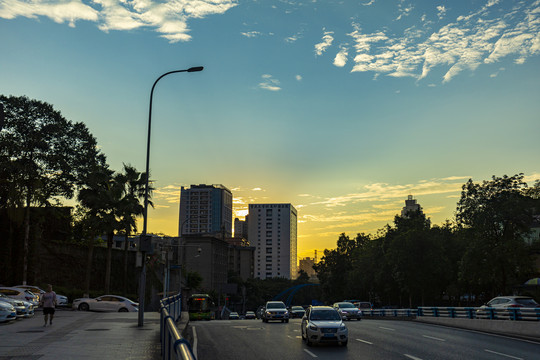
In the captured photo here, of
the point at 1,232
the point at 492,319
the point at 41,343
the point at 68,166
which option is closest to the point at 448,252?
the point at 492,319

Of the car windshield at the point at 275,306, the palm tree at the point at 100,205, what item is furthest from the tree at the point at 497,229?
the palm tree at the point at 100,205

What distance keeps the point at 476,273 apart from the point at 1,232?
4280cm

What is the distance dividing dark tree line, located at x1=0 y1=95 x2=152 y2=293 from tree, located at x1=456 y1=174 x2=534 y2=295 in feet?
107

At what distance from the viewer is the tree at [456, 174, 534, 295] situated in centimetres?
4388

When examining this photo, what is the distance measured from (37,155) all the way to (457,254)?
167 feet

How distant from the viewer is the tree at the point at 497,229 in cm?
4388

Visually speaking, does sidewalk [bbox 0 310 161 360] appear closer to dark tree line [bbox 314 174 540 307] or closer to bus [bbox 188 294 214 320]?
bus [bbox 188 294 214 320]

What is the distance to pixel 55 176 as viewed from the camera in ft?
163

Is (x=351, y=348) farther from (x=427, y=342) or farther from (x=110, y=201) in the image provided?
(x=110, y=201)

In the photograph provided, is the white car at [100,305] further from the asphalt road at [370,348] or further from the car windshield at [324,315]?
the car windshield at [324,315]

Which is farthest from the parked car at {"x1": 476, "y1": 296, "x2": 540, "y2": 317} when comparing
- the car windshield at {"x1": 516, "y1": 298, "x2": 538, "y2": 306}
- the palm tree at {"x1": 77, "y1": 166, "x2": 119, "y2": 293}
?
the palm tree at {"x1": 77, "y1": 166, "x2": 119, "y2": 293}

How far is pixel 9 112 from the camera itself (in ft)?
154

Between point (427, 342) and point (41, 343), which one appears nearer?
point (41, 343)

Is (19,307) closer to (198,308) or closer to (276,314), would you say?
(276,314)
